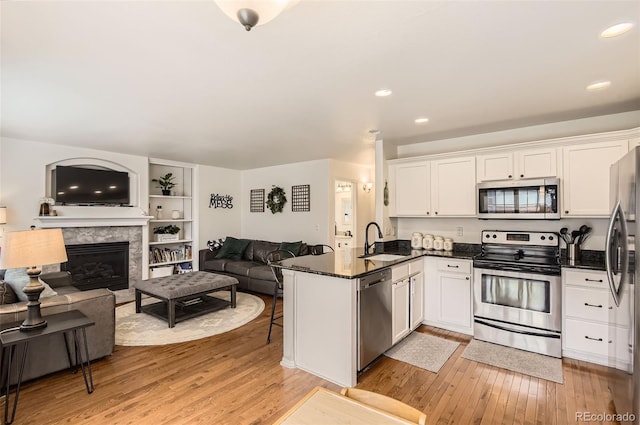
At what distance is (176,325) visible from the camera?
3.98 metres

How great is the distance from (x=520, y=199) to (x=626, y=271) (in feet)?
6.06

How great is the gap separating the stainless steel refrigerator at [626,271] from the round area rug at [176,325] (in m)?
3.59

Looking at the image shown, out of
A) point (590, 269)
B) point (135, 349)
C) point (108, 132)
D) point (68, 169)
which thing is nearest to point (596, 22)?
point (590, 269)

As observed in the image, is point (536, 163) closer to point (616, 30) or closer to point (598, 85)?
point (598, 85)

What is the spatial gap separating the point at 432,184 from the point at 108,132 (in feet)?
14.1

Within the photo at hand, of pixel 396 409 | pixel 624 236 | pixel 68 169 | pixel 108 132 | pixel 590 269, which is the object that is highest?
pixel 108 132

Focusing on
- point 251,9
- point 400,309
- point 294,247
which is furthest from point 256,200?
point 251,9

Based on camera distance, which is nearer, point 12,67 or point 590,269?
point 12,67

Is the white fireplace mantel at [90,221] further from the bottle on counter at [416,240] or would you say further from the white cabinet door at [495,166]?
the white cabinet door at [495,166]

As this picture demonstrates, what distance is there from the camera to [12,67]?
2264 millimetres

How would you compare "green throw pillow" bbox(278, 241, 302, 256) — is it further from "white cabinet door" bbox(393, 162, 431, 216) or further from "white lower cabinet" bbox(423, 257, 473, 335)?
"white lower cabinet" bbox(423, 257, 473, 335)

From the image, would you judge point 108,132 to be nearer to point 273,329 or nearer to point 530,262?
point 273,329

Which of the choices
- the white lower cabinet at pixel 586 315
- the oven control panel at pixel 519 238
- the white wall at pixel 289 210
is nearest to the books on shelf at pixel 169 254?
the white wall at pixel 289 210

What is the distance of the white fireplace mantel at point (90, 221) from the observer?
15.2 ft
